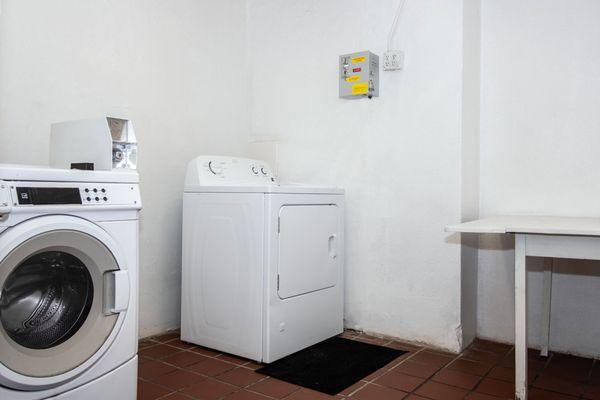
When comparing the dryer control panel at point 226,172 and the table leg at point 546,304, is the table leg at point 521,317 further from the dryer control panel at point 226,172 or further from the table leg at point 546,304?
the dryer control panel at point 226,172

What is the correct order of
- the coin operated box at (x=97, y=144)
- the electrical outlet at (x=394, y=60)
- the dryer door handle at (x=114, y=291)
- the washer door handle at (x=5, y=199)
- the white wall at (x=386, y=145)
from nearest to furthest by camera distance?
the washer door handle at (x=5, y=199)
the dryer door handle at (x=114, y=291)
the coin operated box at (x=97, y=144)
the white wall at (x=386, y=145)
the electrical outlet at (x=394, y=60)

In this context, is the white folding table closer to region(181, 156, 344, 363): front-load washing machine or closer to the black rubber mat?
the black rubber mat

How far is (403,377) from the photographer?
2.24 meters

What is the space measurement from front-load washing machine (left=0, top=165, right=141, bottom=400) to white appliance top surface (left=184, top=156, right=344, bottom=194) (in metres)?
0.76

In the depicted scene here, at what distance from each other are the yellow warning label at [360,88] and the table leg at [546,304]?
1364 millimetres

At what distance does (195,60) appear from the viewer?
3051 mm

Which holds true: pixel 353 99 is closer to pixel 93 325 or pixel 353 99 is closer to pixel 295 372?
pixel 295 372

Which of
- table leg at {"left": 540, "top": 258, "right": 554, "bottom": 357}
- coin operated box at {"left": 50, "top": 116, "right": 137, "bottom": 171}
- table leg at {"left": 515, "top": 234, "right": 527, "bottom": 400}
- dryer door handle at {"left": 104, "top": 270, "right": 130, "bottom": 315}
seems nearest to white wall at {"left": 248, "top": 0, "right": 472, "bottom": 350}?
table leg at {"left": 540, "top": 258, "right": 554, "bottom": 357}

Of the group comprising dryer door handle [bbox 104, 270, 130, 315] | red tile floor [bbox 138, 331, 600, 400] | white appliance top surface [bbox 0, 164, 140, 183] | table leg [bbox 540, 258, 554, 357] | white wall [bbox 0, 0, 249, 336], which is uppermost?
white wall [bbox 0, 0, 249, 336]

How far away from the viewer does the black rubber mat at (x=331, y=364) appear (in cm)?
217

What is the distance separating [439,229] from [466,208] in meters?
0.19

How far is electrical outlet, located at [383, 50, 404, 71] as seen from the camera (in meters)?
2.76

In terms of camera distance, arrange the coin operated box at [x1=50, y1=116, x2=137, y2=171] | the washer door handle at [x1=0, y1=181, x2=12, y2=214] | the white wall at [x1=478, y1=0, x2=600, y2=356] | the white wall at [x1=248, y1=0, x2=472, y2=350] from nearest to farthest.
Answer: the washer door handle at [x1=0, y1=181, x2=12, y2=214] < the coin operated box at [x1=50, y1=116, x2=137, y2=171] < the white wall at [x1=478, y1=0, x2=600, y2=356] < the white wall at [x1=248, y1=0, x2=472, y2=350]

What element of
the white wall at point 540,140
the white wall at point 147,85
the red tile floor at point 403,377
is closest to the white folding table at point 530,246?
the red tile floor at point 403,377
